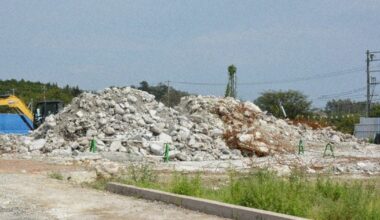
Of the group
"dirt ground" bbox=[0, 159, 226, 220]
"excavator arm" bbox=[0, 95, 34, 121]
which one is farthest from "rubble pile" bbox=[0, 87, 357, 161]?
"dirt ground" bbox=[0, 159, 226, 220]

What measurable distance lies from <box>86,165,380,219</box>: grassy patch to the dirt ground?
0.73m

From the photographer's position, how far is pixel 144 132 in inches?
1220

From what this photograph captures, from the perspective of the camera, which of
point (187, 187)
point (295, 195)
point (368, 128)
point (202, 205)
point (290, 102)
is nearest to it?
point (295, 195)

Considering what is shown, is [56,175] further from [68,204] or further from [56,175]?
[68,204]

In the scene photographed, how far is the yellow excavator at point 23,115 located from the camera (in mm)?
39250

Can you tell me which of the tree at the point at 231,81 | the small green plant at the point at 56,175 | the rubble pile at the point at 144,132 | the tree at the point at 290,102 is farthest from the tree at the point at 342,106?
the small green plant at the point at 56,175

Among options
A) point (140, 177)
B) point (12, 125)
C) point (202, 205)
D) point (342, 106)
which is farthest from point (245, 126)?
point (342, 106)

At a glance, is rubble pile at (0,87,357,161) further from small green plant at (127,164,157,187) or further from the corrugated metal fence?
the corrugated metal fence

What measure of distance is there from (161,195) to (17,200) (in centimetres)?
337

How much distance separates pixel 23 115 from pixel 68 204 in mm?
29575

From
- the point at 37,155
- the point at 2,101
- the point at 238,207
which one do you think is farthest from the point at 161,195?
the point at 2,101

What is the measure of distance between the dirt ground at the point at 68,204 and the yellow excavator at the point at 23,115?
22.7 meters

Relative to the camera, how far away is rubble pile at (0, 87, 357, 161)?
29.3 metres

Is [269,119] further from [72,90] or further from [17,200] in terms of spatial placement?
[72,90]
